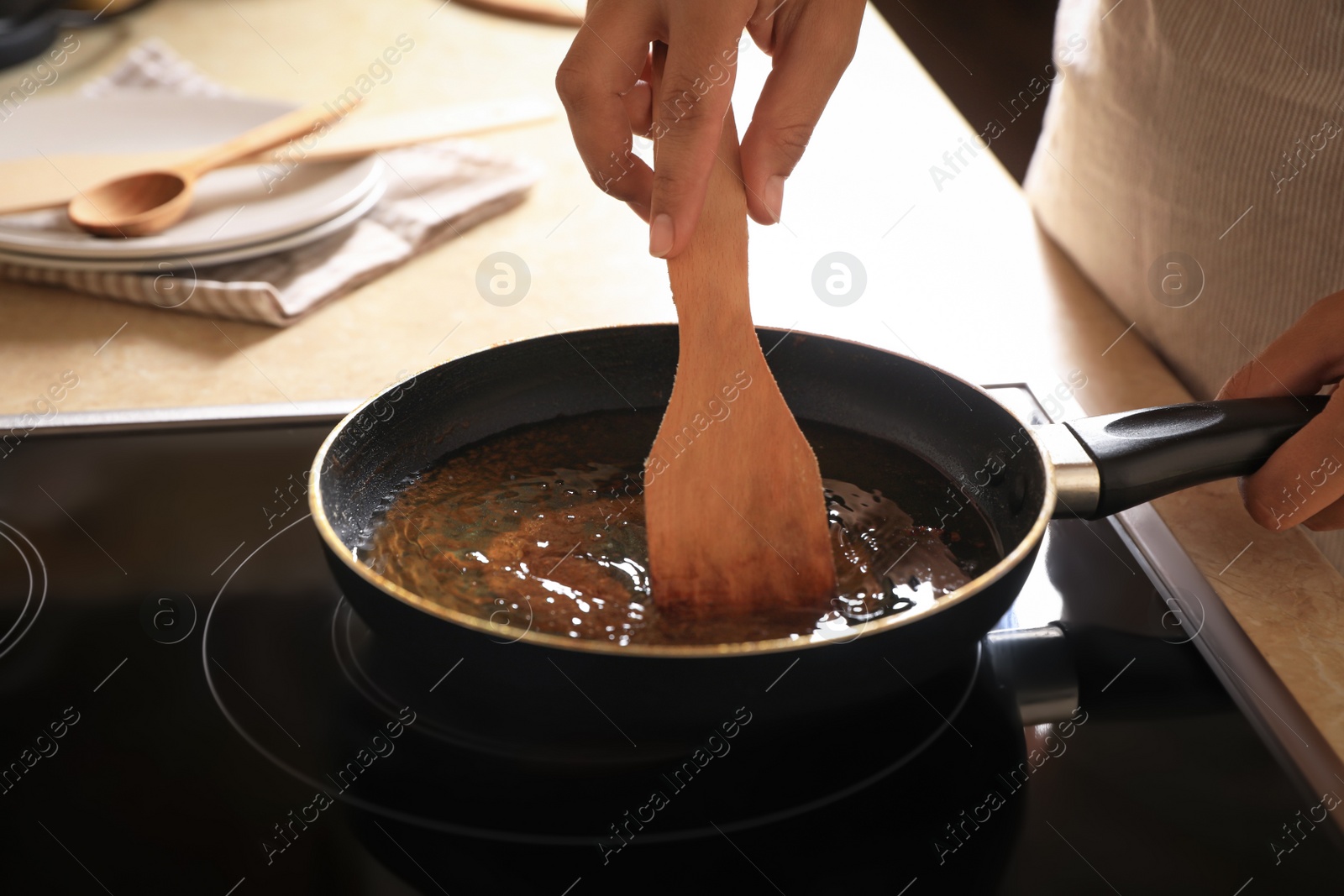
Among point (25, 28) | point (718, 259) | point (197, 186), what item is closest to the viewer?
point (718, 259)

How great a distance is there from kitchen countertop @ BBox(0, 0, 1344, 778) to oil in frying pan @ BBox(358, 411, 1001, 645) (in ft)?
0.57

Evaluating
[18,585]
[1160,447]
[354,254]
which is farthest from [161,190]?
[1160,447]

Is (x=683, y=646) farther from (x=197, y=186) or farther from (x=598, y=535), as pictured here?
(x=197, y=186)

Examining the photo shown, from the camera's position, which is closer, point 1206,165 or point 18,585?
point 18,585

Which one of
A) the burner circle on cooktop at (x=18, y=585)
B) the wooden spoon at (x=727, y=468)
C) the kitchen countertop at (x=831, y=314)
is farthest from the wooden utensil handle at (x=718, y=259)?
the burner circle on cooktop at (x=18, y=585)

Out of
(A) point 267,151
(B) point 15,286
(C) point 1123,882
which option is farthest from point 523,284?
Result: (C) point 1123,882

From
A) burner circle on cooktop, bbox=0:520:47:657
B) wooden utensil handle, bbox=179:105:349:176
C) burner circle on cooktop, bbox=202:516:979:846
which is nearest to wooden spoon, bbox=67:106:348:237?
wooden utensil handle, bbox=179:105:349:176

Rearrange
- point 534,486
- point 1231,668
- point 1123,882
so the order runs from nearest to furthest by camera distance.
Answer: point 1123,882 → point 1231,668 → point 534,486

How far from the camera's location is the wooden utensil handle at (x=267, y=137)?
3.22 ft

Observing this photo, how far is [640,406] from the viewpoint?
2.50 feet

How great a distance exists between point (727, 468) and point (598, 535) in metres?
0.09

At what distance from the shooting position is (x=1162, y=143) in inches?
32.3

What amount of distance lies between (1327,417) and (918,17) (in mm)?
1905

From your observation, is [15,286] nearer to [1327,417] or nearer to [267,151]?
[267,151]
